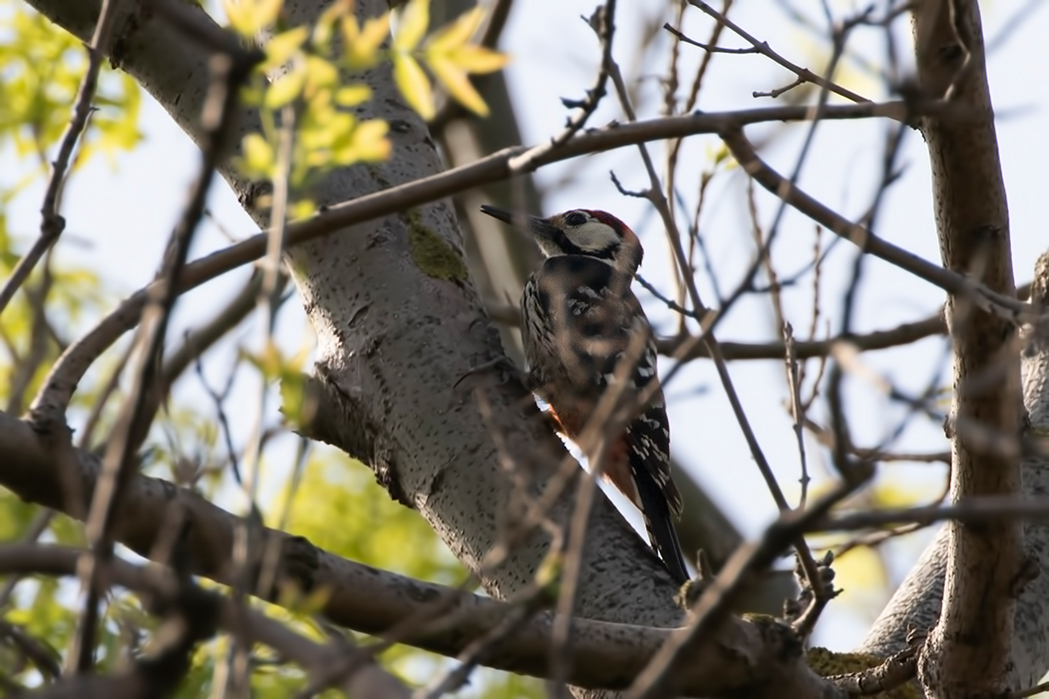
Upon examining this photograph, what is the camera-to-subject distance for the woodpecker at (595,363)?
15.8ft

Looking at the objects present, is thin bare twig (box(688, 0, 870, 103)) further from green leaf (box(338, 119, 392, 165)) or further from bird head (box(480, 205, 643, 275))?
bird head (box(480, 205, 643, 275))

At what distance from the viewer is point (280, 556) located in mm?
2207

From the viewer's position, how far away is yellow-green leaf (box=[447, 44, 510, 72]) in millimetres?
1970

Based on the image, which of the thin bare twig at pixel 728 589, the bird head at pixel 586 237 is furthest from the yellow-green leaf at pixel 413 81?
the bird head at pixel 586 237

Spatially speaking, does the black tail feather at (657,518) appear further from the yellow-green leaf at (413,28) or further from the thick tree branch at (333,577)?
the yellow-green leaf at (413,28)

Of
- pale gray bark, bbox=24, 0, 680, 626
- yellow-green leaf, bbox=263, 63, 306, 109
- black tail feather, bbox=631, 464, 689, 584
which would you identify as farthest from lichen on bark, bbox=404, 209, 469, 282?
yellow-green leaf, bbox=263, 63, 306, 109

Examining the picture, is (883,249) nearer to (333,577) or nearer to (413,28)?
(413,28)

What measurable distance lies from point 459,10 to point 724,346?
224 centimetres

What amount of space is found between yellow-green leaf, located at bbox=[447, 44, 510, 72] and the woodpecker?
249 centimetres

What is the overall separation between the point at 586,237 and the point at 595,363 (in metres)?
1.35

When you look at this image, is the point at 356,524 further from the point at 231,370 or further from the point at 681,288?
the point at 231,370

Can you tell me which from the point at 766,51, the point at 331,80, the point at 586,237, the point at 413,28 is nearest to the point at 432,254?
the point at 766,51

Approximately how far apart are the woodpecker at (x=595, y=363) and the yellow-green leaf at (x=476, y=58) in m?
2.49

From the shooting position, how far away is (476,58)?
6.47 feet
